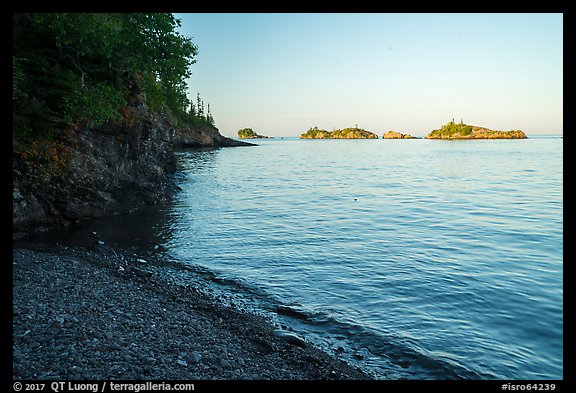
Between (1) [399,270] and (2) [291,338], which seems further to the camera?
(1) [399,270]

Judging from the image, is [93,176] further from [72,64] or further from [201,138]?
[201,138]

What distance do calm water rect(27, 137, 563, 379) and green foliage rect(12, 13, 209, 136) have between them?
7305 mm

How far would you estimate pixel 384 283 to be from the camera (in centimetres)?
1495

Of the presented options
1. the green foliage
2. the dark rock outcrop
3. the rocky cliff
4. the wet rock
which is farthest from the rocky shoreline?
the dark rock outcrop

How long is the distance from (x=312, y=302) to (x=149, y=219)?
1465 centimetres

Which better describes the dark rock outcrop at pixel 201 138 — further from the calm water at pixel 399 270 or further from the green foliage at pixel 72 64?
the calm water at pixel 399 270

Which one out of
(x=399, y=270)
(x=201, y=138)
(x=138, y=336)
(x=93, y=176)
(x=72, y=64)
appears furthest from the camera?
(x=201, y=138)

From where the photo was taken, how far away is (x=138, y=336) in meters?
8.95

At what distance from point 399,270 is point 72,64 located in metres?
21.2

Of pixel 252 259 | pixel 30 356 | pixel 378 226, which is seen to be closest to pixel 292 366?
pixel 30 356

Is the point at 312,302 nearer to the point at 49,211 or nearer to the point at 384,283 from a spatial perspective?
the point at 384,283

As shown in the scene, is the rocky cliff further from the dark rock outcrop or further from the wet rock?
the dark rock outcrop

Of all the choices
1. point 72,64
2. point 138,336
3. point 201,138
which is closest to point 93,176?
point 72,64

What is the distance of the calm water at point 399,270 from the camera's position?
10398 mm
